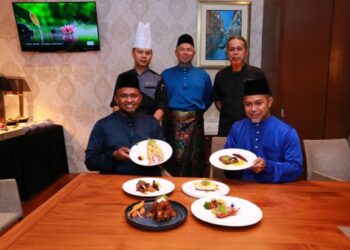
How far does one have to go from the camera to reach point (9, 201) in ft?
5.32

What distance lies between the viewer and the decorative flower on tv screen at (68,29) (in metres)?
3.52

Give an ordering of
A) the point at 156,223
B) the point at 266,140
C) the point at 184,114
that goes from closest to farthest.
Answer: the point at 156,223
the point at 266,140
the point at 184,114

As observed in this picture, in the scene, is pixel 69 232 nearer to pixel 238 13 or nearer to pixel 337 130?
pixel 337 130

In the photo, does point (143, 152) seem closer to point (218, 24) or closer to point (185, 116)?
point (185, 116)

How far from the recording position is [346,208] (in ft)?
4.03

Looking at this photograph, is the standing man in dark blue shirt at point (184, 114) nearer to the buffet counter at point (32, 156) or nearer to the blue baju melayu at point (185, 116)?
the blue baju melayu at point (185, 116)

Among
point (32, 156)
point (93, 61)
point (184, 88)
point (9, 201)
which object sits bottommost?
point (32, 156)

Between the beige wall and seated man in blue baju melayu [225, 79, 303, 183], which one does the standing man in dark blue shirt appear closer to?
seated man in blue baju melayu [225, 79, 303, 183]

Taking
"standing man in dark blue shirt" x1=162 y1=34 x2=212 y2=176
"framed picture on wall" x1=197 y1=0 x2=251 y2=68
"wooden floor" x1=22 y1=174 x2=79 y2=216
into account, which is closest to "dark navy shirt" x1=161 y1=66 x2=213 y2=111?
"standing man in dark blue shirt" x1=162 y1=34 x2=212 y2=176

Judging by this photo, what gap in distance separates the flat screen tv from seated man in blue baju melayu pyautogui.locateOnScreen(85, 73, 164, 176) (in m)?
1.92

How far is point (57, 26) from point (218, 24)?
1844 millimetres

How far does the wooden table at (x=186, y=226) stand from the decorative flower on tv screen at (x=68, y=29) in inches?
102

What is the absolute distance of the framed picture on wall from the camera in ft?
11.5

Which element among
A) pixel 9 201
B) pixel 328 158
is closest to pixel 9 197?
pixel 9 201
